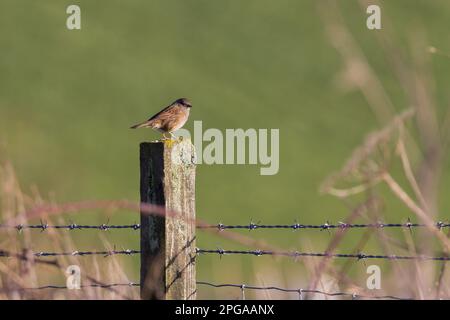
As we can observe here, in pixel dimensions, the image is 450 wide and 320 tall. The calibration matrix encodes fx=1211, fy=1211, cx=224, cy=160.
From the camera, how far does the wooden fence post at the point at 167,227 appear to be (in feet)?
18.9

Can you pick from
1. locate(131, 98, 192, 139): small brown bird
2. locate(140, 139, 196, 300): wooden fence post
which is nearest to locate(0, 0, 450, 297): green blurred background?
locate(131, 98, 192, 139): small brown bird

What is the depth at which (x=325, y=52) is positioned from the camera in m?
47.5

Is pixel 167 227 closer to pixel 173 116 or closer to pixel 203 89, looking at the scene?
pixel 173 116

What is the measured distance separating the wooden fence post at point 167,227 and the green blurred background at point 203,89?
2715cm

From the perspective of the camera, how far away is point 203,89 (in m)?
44.7

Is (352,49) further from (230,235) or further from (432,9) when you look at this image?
(432,9)

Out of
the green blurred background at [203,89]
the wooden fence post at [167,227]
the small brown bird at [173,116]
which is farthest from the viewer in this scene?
the green blurred background at [203,89]

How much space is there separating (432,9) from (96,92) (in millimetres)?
13792

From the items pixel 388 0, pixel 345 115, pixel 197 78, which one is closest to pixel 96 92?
pixel 197 78

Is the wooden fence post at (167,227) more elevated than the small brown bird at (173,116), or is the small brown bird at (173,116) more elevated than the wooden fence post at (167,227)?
the small brown bird at (173,116)

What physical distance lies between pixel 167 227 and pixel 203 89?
39.0 metres

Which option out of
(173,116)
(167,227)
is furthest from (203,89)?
(167,227)

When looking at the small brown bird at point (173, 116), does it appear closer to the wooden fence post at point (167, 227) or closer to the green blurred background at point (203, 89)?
the wooden fence post at point (167, 227)

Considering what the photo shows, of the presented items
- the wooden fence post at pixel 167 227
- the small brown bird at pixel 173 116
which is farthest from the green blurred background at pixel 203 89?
the wooden fence post at pixel 167 227
